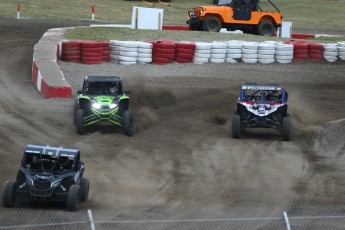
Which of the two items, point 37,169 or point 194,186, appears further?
point 194,186

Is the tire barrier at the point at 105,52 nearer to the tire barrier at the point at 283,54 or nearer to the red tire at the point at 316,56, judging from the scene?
the tire barrier at the point at 283,54

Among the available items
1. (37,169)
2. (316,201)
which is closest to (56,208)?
(37,169)

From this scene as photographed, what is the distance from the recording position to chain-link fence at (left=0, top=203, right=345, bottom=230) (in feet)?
41.0

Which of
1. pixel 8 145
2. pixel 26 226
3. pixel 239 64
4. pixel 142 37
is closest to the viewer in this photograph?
pixel 26 226

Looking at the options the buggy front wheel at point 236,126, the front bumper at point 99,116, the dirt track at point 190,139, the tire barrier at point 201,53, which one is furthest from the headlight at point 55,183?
the tire barrier at point 201,53

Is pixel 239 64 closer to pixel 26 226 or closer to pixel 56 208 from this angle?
pixel 56 208

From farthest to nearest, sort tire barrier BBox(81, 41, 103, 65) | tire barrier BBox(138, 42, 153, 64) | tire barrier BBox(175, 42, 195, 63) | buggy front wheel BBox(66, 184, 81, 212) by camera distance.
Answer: tire barrier BBox(175, 42, 195, 63), tire barrier BBox(138, 42, 153, 64), tire barrier BBox(81, 41, 103, 65), buggy front wheel BBox(66, 184, 81, 212)

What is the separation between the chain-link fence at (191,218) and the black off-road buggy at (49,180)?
0.35 meters

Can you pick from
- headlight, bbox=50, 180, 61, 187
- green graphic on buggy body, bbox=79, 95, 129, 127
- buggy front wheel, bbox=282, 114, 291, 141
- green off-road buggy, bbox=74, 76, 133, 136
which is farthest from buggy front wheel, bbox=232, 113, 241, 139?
headlight, bbox=50, 180, 61, 187

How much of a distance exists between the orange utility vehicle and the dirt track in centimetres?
790

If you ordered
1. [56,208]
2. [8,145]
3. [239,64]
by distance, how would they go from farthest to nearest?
[239,64], [8,145], [56,208]

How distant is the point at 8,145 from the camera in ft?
62.1

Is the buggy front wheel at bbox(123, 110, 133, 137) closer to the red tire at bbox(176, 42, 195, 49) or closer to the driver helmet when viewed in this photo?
the driver helmet

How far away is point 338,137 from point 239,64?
10.4 metres
